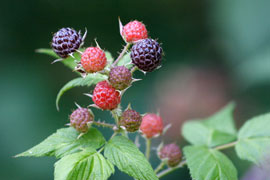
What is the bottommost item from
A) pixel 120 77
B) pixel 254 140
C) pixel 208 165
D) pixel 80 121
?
pixel 254 140

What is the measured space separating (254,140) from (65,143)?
1.61 m

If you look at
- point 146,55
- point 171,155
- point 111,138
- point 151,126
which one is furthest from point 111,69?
point 171,155

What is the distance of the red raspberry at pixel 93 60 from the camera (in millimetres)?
2326

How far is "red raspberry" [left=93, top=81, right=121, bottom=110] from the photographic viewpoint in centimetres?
231

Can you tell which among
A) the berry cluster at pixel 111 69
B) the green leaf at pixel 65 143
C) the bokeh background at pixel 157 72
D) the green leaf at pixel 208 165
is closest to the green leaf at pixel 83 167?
the green leaf at pixel 65 143

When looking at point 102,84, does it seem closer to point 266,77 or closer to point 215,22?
point 266,77

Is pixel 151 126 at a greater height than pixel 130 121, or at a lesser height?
lesser

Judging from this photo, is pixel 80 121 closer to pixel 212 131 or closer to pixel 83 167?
pixel 83 167

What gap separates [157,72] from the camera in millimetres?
7141

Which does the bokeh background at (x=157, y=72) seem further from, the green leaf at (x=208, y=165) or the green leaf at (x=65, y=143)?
the green leaf at (x=65, y=143)

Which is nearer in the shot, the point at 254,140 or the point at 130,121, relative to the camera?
the point at 130,121

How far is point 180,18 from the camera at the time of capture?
7.56 meters

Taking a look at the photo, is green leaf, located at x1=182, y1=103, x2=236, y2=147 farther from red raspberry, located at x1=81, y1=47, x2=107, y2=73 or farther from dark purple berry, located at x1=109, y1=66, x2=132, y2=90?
red raspberry, located at x1=81, y1=47, x2=107, y2=73

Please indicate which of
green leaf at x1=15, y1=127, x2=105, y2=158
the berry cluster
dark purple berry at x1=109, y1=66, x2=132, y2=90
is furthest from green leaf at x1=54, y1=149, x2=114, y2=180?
dark purple berry at x1=109, y1=66, x2=132, y2=90
